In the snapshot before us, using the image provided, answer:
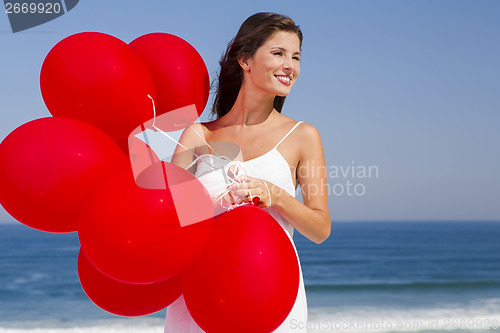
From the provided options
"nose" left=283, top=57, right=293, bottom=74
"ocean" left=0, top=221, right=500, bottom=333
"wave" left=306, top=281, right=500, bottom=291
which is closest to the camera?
"nose" left=283, top=57, right=293, bottom=74

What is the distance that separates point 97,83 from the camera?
208 cm

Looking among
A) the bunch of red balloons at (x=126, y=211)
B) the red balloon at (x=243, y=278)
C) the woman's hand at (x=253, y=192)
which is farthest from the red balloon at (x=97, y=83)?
the red balloon at (x=243, y=278)

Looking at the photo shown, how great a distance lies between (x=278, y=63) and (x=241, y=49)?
0.80ft

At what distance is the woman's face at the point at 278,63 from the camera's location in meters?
2.39

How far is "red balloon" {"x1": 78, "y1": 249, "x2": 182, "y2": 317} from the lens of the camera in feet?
6.75

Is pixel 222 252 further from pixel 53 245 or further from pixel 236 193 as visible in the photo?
pixel 53 245

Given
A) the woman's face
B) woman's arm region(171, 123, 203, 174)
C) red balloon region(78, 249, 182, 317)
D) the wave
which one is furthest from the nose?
the wave

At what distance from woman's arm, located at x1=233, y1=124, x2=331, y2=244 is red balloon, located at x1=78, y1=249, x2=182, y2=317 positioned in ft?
1.42

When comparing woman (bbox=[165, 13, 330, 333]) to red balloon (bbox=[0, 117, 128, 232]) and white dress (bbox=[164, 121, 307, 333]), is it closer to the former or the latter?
white dress (bbox=[164, 121, 307, 333])

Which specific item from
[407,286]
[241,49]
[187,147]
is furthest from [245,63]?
[407,286]

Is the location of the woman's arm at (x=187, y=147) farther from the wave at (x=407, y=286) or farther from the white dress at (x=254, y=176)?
the wave at (x=407, y=286)

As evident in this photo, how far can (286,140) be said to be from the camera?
248 centimetres

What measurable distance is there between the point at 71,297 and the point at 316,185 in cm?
1331

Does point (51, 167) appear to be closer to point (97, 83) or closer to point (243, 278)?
point (97, 83)
